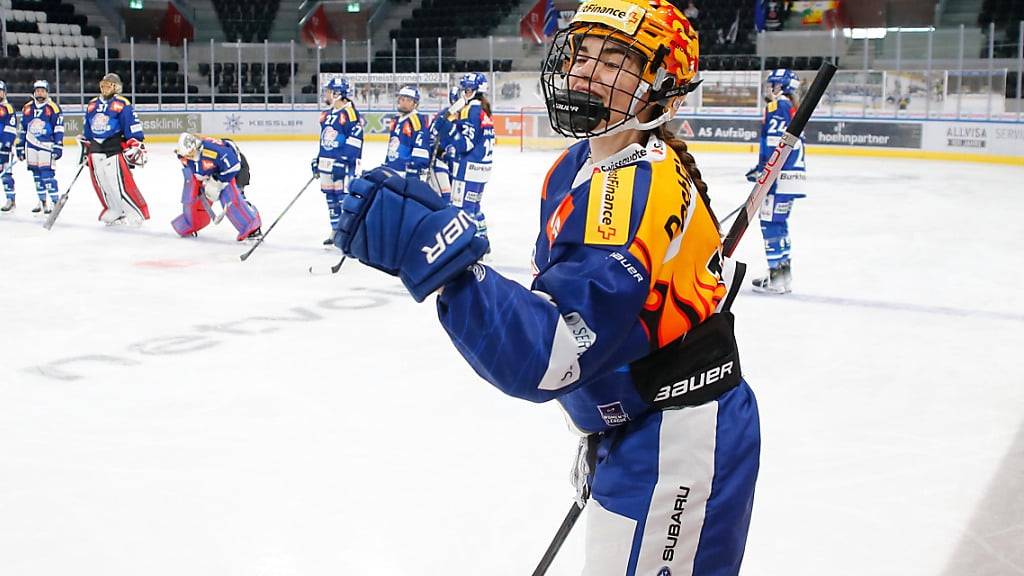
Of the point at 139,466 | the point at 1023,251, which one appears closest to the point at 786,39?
the point at 1023,251

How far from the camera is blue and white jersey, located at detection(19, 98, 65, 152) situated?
442 inches

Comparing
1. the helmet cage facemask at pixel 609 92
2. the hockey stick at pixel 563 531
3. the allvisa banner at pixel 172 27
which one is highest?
the allvisa banner at pixel 172 27

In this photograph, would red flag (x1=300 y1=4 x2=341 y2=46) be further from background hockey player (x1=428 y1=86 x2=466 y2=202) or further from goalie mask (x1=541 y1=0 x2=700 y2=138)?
goalie mask (x1=541 y1=0 x2=700 y2=138)

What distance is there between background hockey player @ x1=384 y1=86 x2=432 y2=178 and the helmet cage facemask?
7.36 meters

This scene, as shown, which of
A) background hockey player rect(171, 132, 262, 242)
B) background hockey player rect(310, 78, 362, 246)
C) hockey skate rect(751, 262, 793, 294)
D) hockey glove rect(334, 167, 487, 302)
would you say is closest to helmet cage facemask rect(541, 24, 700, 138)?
hockey glove rect(334, 167, 487, 302)

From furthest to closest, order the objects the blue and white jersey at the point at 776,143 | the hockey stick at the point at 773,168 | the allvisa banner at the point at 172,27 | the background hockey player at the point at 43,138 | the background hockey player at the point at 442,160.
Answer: the allvisa banner at the point at 172,27
the background hockey player at the point at 43,138
the background hockey player at the point at 442,160
the blue and white jersey at the point at 776,143
the hockey stick at the point at 773,168

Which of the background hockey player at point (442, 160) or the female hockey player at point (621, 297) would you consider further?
the background hockey player at point (442, 160)

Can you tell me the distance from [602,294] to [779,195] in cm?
609

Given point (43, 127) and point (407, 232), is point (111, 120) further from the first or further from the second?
point (407, 232)

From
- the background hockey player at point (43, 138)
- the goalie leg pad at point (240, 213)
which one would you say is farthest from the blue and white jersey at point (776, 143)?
the background hockey player at point (43, 138)

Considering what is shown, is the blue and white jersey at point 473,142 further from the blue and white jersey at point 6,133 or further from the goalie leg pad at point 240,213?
the blue and white jersey at point 6,133

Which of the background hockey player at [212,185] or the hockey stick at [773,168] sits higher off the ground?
the hockey stick at [773,168]

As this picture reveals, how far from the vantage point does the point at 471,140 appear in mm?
8711

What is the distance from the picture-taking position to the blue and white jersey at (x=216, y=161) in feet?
31.5
